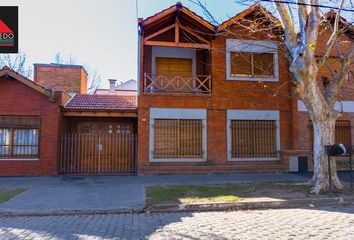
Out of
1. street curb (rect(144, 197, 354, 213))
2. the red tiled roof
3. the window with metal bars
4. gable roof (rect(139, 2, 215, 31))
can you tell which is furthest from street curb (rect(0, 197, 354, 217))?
gable roof (rect(139, 2, 215, 31))

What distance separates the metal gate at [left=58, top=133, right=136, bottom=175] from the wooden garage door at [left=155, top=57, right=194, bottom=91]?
3281 mm

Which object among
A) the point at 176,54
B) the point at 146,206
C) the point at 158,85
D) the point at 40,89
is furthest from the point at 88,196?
the point at 176,54

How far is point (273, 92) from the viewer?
50.1ft

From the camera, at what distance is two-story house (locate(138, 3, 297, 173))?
14211 mm

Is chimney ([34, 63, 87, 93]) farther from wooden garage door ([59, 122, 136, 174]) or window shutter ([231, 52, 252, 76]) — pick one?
window shutter ([231, 52, 252, 76])

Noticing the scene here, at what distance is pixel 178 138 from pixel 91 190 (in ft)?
18.0

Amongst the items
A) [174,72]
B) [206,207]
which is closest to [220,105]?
[174,72]

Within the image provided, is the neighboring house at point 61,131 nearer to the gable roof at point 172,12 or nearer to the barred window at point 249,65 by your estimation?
the gable roof at point 172,12

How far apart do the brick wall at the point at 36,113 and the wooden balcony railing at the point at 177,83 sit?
4.56 metres

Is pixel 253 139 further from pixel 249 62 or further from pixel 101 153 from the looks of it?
pixel 101 153

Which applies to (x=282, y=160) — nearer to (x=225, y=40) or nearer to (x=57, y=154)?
(x=225, y=40)

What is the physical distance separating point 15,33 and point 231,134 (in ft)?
34.1

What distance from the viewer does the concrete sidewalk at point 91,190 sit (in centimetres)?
772

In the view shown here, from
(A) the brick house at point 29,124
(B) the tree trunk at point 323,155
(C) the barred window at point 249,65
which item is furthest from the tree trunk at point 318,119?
(A) the brick house at point 29,124
